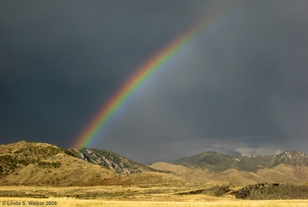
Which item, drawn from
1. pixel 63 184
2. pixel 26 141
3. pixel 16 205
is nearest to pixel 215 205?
pixel 16 205

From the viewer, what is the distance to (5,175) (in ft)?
471

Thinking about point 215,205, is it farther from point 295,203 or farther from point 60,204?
point 60,204

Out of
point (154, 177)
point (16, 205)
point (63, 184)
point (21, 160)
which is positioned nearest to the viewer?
point (16, 205)

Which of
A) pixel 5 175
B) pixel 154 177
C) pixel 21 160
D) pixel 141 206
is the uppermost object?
pixel 21 160

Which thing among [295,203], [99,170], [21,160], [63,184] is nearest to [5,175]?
[21,160]

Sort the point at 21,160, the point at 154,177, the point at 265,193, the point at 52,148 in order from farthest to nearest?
the point at 52,148 < the point at 21,160 < the point at 154,177 < the point at 265,193

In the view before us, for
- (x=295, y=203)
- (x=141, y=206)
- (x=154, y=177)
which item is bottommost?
(x=295, y=203)

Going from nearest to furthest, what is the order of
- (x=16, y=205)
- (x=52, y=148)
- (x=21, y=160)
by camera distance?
1. (x=16, y=205)
2. (x=21, y=160)
3. (x=52, y=148)

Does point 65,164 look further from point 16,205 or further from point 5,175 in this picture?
point 16,205

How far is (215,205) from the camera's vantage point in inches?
1542

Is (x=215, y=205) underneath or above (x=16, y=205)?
underneath

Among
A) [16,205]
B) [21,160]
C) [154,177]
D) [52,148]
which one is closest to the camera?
[16,205]

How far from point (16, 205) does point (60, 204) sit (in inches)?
205

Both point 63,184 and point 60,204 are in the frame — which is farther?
point 63,184
